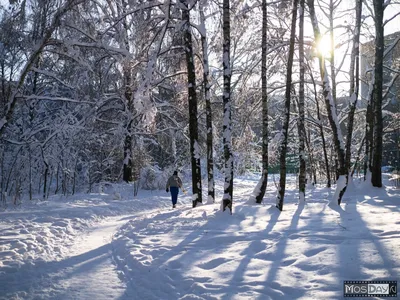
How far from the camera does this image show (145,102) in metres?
8.40

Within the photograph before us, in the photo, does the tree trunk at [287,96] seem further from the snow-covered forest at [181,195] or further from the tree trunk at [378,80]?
the tree trunk at [378,80]

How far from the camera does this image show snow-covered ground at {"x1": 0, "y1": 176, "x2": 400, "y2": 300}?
4.16m

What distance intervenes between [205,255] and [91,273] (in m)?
1.97

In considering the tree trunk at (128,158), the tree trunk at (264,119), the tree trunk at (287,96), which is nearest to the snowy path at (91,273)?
the tree trunk at (287,96)

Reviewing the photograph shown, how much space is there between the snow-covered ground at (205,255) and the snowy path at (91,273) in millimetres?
16

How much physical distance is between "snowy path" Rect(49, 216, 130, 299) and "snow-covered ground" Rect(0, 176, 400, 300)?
2cm

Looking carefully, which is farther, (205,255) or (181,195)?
(181,195)

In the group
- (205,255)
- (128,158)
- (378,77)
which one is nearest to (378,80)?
(378,77)

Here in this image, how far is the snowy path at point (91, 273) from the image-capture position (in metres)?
4.34

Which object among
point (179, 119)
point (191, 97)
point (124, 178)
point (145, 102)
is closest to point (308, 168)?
point (179, 119)

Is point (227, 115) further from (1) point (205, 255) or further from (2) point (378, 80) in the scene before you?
(2) point (378, 80)

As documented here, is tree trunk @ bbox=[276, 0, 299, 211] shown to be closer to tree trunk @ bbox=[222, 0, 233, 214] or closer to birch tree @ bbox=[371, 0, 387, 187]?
tree trunk @ bbox=[222, 0, 233, 214]

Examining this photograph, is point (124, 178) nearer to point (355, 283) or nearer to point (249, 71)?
point (249, 71)

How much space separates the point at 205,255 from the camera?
18.0 feet
